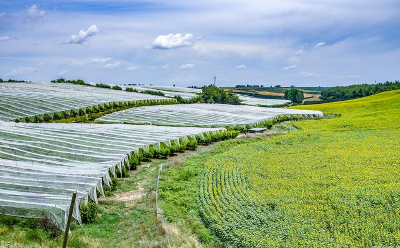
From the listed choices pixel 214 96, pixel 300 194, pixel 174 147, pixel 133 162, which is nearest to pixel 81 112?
pixel 174 147

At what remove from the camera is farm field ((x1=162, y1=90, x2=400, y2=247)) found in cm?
1146

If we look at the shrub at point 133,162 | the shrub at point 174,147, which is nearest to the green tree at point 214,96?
the shrub at point 174,147

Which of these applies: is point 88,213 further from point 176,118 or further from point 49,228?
point 176,118

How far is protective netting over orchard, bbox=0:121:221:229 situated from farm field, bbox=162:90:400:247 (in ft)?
11.1

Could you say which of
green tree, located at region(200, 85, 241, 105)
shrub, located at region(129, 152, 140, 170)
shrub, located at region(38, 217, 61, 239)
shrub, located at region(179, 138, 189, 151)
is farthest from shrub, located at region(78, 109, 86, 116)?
green tree, located at region(200, 85, 241, 105)

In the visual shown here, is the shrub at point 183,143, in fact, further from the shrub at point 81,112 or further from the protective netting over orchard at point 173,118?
the shrub at point 81,112

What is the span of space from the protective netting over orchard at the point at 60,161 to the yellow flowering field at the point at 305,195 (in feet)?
15.0

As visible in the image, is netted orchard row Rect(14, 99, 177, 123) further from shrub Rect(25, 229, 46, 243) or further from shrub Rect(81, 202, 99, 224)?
shrub Rect(25, 229, 46, 243)

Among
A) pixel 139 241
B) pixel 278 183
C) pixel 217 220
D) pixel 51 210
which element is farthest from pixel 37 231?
pixel 278 183

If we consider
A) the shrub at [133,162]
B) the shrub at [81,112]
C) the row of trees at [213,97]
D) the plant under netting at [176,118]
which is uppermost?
the row of trees at [213,97]

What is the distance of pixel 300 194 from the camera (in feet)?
48.0

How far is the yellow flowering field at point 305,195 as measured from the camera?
11422 millimetres

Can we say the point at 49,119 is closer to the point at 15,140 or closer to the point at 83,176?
the point at 15,140

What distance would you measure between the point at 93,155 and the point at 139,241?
8.20 meters
